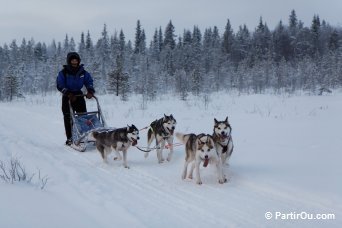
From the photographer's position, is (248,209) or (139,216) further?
(248,209)

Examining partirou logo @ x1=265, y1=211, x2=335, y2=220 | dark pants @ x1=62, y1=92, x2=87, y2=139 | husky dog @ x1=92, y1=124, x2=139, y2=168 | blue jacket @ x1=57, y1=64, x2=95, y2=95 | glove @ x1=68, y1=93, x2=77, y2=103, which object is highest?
blue jacket @ x1=57, y1=64, x2=95, y2=95

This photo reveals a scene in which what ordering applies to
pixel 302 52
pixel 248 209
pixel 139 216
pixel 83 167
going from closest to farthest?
pixel 139 216, pixel 248 209, pixel 83 167, pixel 302 52

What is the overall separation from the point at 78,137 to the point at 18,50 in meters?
57.1

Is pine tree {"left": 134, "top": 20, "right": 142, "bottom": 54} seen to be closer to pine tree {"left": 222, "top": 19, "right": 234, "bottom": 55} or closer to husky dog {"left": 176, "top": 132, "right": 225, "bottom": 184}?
pine tree {"left": 222, "top": 19, "right": 234, "bottom": 55}

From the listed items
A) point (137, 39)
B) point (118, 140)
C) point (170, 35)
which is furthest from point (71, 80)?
point (137, 39)

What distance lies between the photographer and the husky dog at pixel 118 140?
586 centimetres

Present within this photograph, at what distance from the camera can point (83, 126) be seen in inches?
291

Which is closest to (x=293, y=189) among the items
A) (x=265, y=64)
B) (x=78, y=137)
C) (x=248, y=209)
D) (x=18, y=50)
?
(x=248, y=209)

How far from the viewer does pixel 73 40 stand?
75.2 meters

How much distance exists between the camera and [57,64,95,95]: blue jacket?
293 inches

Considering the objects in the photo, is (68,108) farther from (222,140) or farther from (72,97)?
(222,140)

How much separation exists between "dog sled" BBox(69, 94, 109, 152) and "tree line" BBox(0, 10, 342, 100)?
20630 millimetres

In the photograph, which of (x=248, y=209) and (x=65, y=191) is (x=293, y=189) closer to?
(x=248, y=209)

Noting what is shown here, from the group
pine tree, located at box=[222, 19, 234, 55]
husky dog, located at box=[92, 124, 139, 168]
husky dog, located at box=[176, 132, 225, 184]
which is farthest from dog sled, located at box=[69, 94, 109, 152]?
pine tree, located at box=[222, 19, 234, 55]
